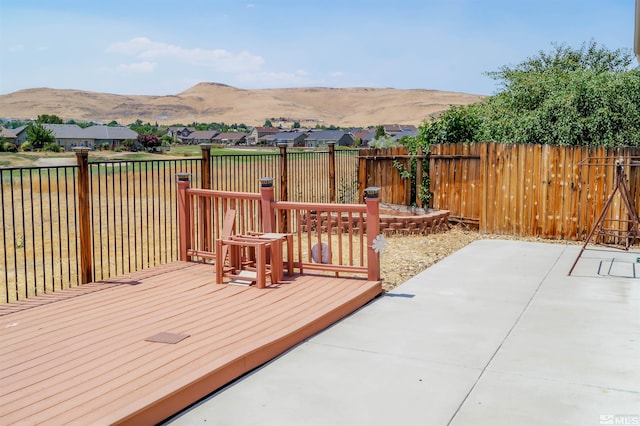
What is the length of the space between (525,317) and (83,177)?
520 centimetres

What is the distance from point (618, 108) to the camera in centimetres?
1244

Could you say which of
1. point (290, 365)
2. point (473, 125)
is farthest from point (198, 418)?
point (473, 125)

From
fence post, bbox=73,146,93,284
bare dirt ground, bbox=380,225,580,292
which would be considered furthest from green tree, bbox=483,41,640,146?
fence post, bbox=73,146,93,284

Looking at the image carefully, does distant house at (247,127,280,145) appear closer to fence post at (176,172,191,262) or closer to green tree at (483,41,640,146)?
green tree at (483,41,640,146)

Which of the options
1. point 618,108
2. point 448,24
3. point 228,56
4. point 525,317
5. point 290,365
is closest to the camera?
point 290,365

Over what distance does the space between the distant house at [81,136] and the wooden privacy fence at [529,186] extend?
82936 mm

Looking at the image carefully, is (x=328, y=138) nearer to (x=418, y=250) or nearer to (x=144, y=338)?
(x=418, y=250)

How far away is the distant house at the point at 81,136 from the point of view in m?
89.2

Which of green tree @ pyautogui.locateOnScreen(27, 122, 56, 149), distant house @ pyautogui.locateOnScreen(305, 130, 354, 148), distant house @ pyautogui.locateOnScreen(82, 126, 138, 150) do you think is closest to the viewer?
green tree @ pyautogui.locateOnScreen(27, 122, 56, 149)

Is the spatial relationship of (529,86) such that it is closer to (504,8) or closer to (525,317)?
(525,317)

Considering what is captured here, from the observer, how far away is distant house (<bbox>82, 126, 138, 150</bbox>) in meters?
89.4

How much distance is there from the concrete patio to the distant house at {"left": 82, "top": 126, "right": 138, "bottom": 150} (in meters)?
86.5

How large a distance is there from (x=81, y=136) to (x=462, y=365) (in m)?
92.6

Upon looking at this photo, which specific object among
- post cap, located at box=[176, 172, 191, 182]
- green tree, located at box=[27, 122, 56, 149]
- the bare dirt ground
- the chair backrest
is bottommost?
the bare dirt ground
